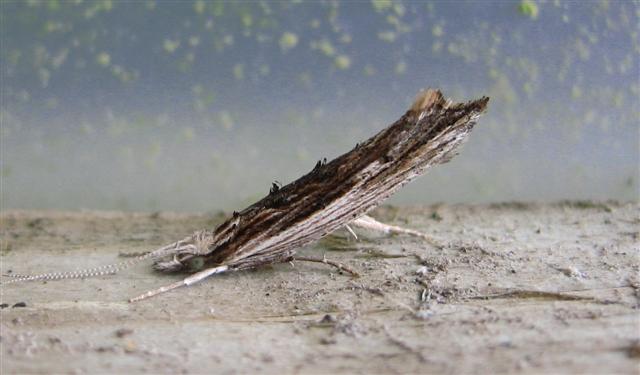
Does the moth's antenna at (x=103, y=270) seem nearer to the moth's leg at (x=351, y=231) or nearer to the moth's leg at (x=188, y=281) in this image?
the moth's leg at (x=188, y=281)


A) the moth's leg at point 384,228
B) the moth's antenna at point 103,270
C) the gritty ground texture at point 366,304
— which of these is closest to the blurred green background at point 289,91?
the gritty ground texture at point 366,304

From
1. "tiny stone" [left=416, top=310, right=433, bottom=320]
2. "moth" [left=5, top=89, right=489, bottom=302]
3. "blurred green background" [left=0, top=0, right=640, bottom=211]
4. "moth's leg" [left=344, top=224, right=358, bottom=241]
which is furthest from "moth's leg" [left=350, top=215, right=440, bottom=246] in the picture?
"tiny stone" [left=416, top=310, right=433, bottom=320]

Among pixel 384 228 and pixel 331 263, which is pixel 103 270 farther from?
pixel 384 228

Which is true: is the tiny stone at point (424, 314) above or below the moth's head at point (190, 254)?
below

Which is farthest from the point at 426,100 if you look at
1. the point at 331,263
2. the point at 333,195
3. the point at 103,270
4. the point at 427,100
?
the point at 103,270

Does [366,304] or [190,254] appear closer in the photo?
[366,304]

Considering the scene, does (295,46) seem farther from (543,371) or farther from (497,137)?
(543,371)
